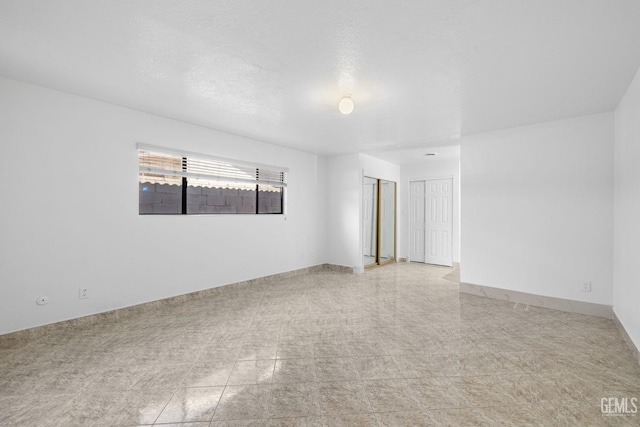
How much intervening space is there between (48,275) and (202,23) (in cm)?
295

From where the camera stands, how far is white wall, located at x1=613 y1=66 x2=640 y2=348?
2.55 metres

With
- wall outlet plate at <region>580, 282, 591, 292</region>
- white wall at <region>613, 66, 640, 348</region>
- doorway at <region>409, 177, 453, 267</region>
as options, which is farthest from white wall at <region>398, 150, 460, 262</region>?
wall outlet plate at <region>580, 282, 591, 292</region>

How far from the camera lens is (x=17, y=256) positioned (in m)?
2.73

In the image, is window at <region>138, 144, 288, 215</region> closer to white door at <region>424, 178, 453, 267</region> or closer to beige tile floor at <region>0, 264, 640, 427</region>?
beige tile floor at <region>0, 264, 640, 427</region>

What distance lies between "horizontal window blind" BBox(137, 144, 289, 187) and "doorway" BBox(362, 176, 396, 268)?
2.36 metres

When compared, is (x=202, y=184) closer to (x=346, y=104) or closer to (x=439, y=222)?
(x=346, y=104)

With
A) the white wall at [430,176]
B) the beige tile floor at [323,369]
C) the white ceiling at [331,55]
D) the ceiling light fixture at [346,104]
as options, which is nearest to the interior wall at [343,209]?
the white wall at [430,176]

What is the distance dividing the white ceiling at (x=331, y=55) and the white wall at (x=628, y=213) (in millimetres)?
→ 261

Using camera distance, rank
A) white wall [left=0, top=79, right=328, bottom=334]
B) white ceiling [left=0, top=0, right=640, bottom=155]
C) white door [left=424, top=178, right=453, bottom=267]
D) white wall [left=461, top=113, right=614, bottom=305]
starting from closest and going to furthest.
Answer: white ceiling [left=0, top=0, right=640, bottom=155] → white wall [left=0, top=79, right=328, bottom=334] → white wall [left=461, top=113, right=614, bottom=305] → white door [left=424, top=178, right=453, bottom=267]

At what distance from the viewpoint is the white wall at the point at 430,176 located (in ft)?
21.9

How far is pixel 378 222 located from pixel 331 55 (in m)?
4.95

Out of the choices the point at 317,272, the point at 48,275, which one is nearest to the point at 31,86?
the point at 48,275

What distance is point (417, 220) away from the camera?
286 inches

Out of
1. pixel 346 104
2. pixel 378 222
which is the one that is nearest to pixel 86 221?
pixel 346 104
